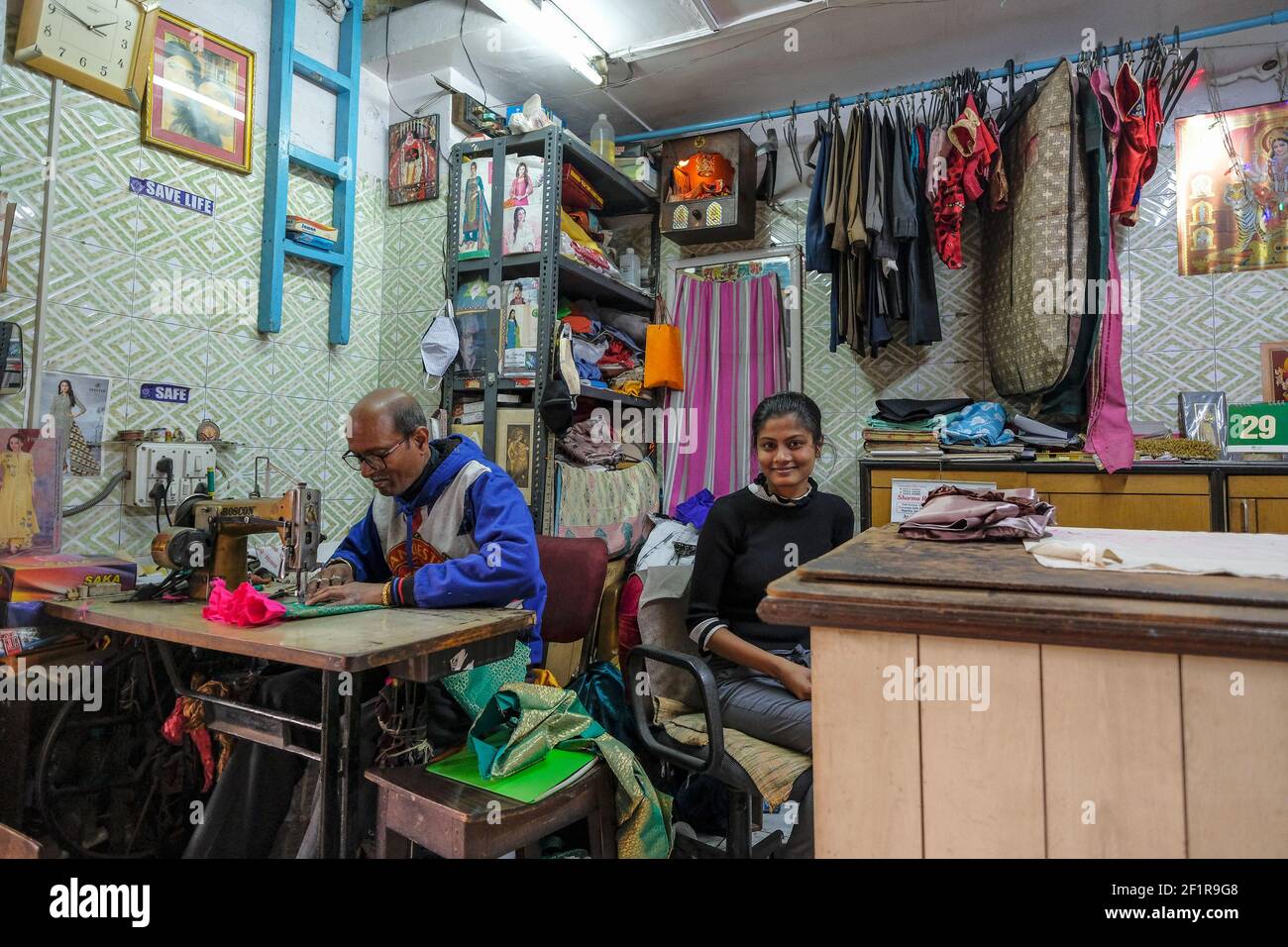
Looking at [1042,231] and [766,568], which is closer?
[766,568]

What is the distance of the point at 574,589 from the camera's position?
2.46 metres

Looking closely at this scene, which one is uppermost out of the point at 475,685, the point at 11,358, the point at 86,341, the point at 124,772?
the point at 86,341

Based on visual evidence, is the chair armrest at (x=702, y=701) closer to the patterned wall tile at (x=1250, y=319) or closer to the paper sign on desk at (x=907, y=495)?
the paper sign on desk at (x=907, y=495)

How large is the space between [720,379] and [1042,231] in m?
1.79

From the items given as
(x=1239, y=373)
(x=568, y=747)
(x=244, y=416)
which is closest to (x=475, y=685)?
(x=568, y=747)

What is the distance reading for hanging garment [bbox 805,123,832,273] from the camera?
369 cm

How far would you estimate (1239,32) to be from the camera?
341 centimetres

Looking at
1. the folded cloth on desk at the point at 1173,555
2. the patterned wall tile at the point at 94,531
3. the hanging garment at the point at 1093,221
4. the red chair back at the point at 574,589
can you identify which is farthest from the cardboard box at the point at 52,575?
the hanging garment at the point at 1093,221

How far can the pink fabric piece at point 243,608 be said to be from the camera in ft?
5.30

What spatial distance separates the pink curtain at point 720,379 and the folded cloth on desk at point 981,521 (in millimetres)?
2633

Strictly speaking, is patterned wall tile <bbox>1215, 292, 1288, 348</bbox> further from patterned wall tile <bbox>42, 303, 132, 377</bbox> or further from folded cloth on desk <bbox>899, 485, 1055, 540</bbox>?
patterned wall tile <bbox>42, 303, 132, 377</bbox>

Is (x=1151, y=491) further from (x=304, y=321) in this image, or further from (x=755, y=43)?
(x=304, y=321)

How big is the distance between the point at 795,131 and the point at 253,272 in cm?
306

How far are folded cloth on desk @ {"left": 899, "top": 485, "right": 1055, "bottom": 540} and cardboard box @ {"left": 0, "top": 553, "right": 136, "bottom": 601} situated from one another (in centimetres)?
221
